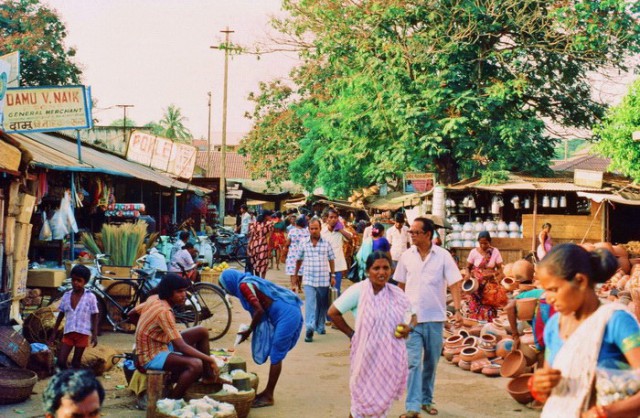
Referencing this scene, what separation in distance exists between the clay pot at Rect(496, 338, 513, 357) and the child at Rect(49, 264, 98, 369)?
4.60 meters

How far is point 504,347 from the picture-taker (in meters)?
8.77

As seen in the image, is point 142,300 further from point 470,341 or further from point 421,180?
point 421,180

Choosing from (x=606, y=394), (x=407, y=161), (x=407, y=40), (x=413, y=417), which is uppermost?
(x=407, y=40)

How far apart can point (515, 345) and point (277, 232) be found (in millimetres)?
15693

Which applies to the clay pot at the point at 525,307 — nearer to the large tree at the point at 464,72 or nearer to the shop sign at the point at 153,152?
the large tree at the point at 464,72

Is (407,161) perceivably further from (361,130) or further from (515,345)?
(515,345)

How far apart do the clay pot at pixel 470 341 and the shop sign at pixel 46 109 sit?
6557 mm

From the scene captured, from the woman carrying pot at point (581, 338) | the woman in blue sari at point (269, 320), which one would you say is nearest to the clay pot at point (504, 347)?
the woman in blue sari at point (269, 320)

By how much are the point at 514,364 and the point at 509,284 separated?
15.4 feet

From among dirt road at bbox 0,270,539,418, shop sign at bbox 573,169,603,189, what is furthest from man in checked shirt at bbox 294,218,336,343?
shop sign at bbox 573,169,603,189

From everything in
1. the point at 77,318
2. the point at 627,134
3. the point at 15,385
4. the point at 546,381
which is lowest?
the point at 15,385

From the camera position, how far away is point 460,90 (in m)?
20.8

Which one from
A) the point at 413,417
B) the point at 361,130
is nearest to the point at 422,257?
the point at 413,417

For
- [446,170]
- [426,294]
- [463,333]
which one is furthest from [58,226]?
[446,170]
